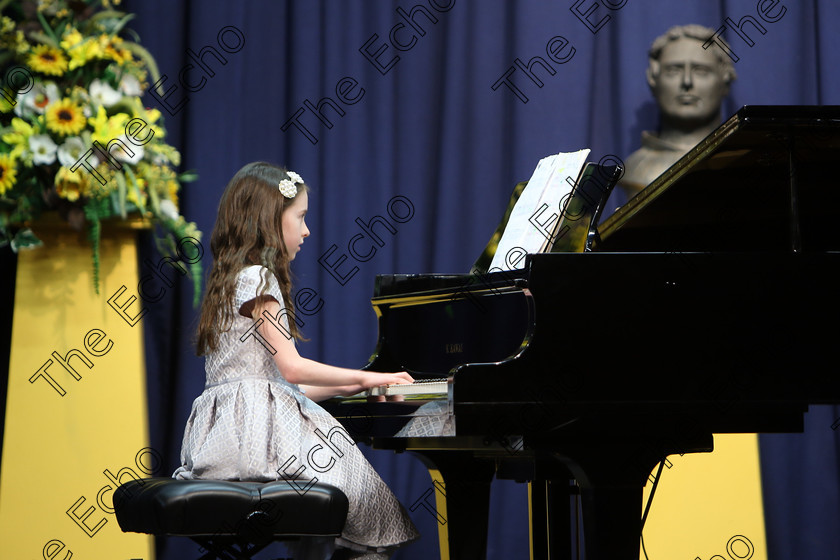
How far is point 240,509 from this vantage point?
196 centimetres

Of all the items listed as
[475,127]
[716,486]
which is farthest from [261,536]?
[475,127]

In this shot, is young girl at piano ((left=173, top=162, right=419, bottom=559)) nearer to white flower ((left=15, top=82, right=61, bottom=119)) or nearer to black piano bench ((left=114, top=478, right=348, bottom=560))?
black piano bench ((left=114, top=478, right=348, bottom=560))

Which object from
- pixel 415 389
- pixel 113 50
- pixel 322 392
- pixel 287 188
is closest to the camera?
pixel 415 389

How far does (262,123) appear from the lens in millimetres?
3951

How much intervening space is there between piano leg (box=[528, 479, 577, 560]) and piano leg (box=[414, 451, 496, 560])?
143mm

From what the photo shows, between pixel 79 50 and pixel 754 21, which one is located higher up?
pixel 754 21

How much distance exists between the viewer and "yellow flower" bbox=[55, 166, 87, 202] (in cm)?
310

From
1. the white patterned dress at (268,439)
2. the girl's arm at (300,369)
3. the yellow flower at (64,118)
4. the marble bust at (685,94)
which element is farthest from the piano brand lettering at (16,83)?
the marble bust at (685,94)

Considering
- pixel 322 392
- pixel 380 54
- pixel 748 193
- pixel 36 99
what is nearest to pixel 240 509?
pixel 322 392

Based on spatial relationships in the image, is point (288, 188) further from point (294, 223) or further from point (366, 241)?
point (366, 241)

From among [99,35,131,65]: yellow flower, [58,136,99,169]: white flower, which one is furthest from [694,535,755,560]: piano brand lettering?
[99,35,131,65]: yellow flower

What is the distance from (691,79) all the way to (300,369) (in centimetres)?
235

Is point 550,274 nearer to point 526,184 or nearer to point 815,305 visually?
point 815,305

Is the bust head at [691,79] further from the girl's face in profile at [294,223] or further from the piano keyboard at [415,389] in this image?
the piano keyboard at [415,389]
